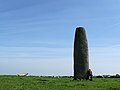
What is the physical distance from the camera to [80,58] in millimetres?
33438

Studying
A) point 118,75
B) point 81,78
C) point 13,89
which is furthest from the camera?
point 118,75

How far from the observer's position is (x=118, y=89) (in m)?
18.2

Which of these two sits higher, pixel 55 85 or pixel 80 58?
pixel 80 58

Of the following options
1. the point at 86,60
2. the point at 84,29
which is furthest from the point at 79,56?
the point at 84,29

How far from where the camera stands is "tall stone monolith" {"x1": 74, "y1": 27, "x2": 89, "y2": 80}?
33.5m

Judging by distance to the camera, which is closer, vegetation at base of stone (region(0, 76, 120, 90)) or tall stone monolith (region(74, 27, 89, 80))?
vegetation at base of stone (region(0, 76, 120, 90))

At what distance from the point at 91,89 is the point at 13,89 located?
15.2ft

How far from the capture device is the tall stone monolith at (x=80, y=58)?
3347 centimetres

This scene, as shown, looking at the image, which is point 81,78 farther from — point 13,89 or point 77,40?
point 13,89

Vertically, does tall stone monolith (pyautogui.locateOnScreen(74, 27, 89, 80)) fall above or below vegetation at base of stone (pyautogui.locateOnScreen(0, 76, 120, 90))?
above

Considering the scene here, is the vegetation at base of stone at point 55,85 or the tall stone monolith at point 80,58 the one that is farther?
the tall stone monolith at point 80,58

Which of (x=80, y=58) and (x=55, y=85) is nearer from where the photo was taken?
(x=55, y=85)

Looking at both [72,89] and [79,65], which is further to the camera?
[79,65]

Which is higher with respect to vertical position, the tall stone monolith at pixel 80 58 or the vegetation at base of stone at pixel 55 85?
the tall stone monolith at pixel 80 58
